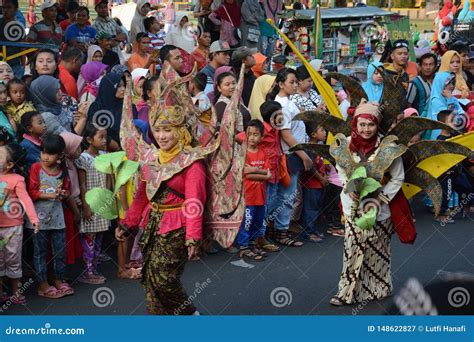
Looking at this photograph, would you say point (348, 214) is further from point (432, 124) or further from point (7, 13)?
point (7, 13)

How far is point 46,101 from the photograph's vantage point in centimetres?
725

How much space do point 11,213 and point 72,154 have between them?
2.37 feet

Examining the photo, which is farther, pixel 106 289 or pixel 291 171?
pixel 291 171

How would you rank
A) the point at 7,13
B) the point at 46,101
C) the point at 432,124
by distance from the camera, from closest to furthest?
the point at 432,124 < the point at 46,101 < the point at 7,13

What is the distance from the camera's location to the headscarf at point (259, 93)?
28.4 ft

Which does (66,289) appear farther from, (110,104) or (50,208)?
(110,104)

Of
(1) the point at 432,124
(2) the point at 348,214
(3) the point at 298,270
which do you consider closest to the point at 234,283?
(3) the point at 298,270

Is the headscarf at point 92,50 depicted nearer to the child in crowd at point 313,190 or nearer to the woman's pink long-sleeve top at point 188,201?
the child in crowd at point 313,190

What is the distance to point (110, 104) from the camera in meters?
7.68

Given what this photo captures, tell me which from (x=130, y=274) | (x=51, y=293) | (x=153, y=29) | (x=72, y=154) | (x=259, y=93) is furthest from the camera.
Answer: (x=153, y=29)

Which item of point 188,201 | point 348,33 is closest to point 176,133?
point 188,201

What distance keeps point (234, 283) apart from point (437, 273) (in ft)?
6.09

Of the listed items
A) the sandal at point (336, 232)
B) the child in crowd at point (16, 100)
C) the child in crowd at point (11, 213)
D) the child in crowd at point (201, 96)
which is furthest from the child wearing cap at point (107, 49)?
the child in crowd at point (11, 213)

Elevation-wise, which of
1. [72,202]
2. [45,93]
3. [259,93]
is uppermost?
[45,93]
